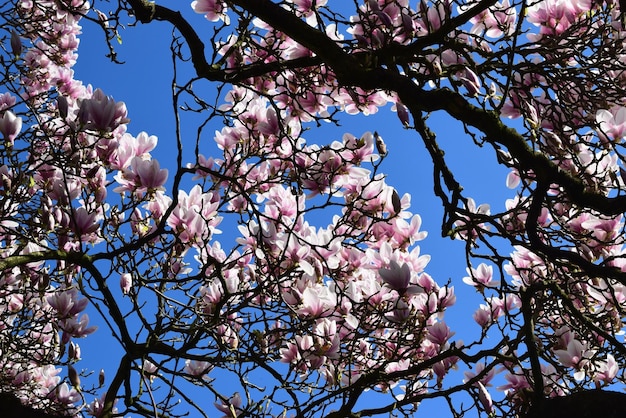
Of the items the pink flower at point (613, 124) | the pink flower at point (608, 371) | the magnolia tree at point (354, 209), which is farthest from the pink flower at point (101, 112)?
the pink flower at point (608, 371)

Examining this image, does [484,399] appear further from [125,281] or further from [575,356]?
[125,281]

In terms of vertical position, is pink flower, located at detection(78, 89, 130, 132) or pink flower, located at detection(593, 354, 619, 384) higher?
pink flower, located at detection(78, 89, 130, 132)

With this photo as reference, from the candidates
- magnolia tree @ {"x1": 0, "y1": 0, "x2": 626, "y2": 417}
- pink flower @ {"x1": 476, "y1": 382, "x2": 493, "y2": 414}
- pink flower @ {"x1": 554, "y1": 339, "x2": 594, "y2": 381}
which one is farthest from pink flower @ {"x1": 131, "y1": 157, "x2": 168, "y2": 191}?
pink flower @ {"x1": 554, "y1": 339, "x2": 594, "y2": 381}

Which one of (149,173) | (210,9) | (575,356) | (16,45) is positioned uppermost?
(16,45)

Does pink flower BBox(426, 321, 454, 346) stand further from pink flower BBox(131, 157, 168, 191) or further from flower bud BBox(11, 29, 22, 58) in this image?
flower bud BBox(11, 29, 22, 58)

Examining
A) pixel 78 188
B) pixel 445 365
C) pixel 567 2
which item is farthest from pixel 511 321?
pixel 78 188

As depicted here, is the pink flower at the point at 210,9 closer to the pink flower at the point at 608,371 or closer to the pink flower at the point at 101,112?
the pink flower at the point at 101,112

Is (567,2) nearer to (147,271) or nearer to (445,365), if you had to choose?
(445,365)

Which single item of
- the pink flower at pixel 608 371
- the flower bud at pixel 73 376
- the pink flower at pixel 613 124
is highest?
the pink flower at pixel 613 124

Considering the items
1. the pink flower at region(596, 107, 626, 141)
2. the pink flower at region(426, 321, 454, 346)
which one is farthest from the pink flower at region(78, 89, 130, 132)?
the pink flower at region(596, 107, 626, 141)

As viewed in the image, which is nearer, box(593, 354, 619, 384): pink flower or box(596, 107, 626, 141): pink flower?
box(596, 107, 626, 141): pink flower

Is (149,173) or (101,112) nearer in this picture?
(101,112)

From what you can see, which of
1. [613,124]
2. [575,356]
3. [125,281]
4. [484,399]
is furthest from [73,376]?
[613,124]

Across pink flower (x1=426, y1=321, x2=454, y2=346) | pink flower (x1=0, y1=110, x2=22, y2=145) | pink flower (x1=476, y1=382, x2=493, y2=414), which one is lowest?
pink flower (x1=476, y1=382, x2=493, y2=414)
